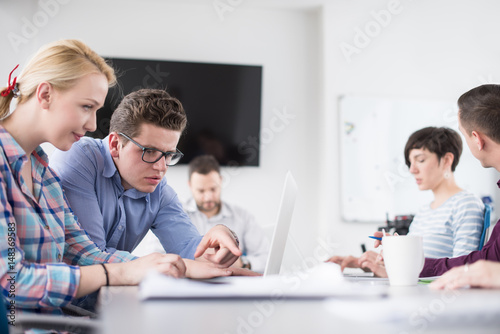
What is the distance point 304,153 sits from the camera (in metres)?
4.61

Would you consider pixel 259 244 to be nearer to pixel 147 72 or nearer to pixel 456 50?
pixel 147 72

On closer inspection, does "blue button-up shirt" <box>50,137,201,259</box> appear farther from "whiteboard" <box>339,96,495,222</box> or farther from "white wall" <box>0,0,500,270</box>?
"whiteboard" <box>339,96,495,222</box>

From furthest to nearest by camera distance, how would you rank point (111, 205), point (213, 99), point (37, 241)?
point (213, 99), point (111, 205), point (37, 241)

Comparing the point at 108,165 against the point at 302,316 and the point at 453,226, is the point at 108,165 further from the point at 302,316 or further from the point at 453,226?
the point at 453,226

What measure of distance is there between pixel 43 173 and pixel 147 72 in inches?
124

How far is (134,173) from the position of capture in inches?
65.3

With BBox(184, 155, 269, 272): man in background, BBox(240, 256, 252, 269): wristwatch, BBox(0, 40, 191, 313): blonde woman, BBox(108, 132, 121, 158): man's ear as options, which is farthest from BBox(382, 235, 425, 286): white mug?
BBox(184, 155, 269, 272): man in background

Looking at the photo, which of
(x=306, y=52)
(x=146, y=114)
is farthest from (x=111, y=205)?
(x=306, y=52)

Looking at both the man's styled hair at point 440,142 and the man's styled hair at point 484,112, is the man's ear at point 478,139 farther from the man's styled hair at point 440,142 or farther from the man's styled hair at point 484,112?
the man's styled hair at point 440,142

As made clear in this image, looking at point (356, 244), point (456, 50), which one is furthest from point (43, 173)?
point (456, 50)

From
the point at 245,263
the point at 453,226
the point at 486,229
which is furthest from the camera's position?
the point at 245,263

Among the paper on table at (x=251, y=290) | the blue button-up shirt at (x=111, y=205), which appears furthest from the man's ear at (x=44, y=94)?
the paper on table at (x=251, y=290)

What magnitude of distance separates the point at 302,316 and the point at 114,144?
124 cm

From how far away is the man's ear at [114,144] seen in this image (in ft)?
5.57
